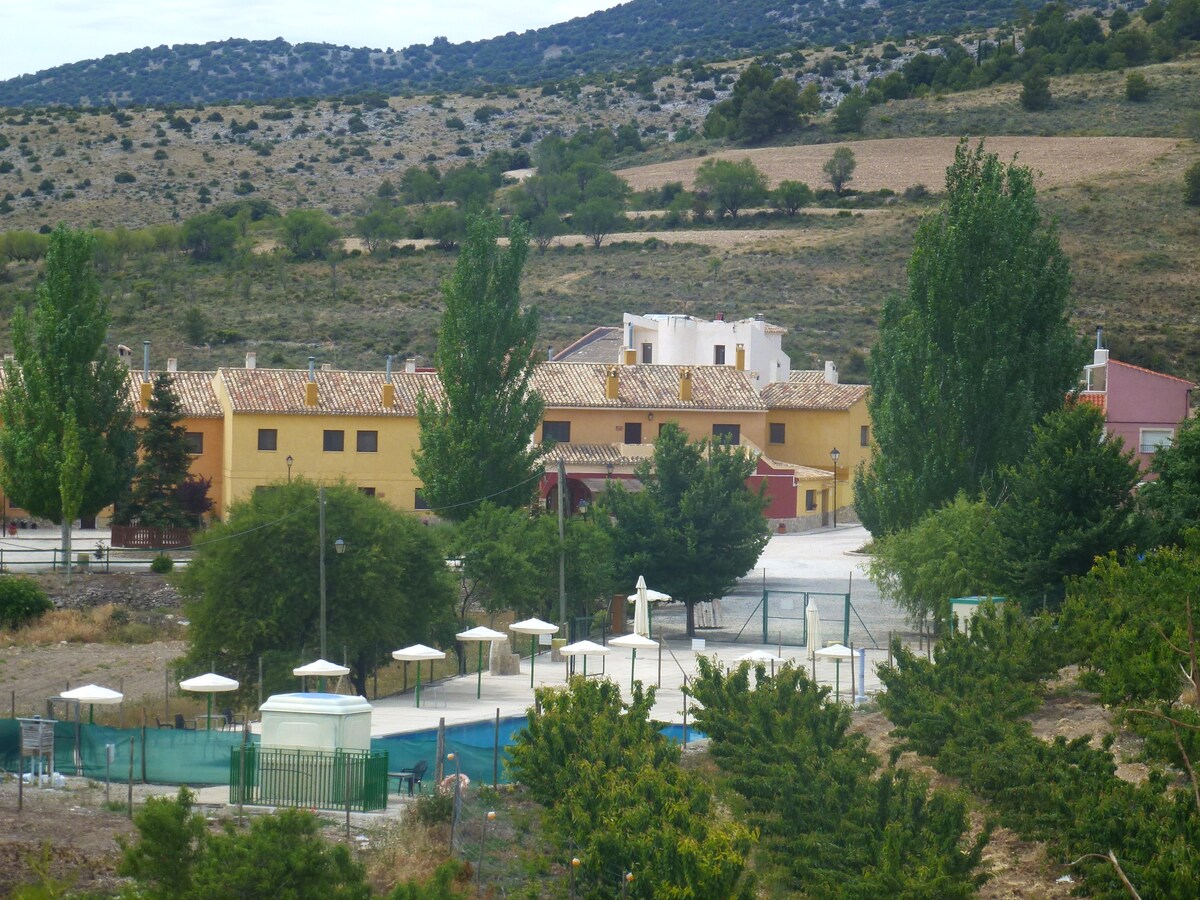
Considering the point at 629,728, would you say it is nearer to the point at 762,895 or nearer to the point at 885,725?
the point at 762,895

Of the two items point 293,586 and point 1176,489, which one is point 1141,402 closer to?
point 1176,489

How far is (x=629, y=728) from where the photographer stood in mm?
19578

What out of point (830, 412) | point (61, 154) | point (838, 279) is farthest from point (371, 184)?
point (830, 412)

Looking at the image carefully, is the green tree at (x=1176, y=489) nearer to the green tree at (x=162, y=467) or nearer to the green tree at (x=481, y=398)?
the green tree at (x=481, y=398)

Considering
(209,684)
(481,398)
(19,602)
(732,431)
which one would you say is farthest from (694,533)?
(732,431)

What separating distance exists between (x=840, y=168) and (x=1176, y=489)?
7772 cm

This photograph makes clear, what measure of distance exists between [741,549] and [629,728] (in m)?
20.9

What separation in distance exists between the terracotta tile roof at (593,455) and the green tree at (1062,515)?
24.2m

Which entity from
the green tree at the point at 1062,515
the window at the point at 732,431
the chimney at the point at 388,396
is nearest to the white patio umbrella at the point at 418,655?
the green tree at the point at 1062,515

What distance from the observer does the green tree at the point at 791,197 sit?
104 meters

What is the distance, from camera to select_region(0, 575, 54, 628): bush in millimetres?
39969

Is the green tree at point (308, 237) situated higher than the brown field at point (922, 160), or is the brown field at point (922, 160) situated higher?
the brown field at point (922, 160)

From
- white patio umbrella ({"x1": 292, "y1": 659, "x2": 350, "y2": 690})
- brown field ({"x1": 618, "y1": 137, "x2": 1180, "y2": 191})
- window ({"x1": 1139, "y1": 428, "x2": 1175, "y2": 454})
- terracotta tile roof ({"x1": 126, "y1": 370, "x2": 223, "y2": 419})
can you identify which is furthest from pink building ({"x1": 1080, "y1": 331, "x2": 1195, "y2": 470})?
brown field ({"x1": 618, "y1": 137, "x2": 1180, "y2": 191})

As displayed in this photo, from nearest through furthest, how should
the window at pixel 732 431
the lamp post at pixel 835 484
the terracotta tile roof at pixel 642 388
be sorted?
1. the terracotta tile roof at pixel 642 388
2. the window at pixel 732 431
3. the lamp post at pixel 835 484
